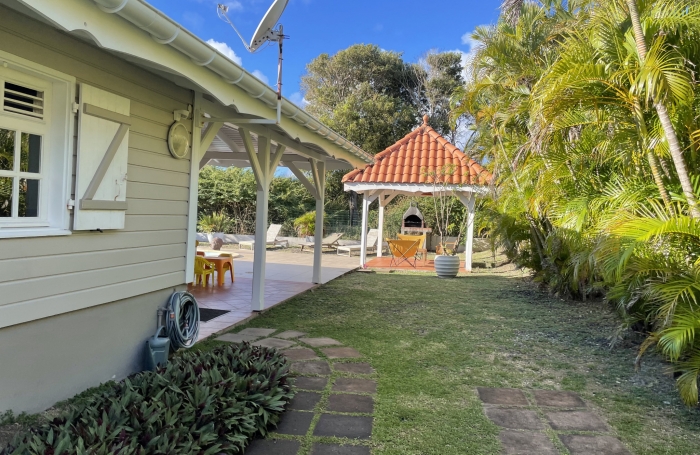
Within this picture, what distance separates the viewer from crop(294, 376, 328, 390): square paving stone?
404 cm

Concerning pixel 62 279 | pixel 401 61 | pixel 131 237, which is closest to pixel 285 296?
pixel 131 237

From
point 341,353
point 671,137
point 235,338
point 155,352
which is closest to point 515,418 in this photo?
point 341,353

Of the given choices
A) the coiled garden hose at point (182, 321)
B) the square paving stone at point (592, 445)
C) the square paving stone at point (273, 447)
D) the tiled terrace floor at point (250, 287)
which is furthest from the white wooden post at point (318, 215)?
the square paving stone at point (592, 445)

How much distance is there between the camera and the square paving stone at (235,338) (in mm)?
5332

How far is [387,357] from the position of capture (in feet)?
16.4

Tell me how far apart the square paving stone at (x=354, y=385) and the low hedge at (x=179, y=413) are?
467 mm

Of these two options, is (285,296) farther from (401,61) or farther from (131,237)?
(401,61)

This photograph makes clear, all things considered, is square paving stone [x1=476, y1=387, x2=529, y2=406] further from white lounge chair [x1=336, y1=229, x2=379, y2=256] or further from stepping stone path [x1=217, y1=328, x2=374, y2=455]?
white lounge chair [x1=336, y1=229, x2=379, y2=256]

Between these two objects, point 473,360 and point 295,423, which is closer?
point 295,423

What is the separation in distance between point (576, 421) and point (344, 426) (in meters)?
1.69

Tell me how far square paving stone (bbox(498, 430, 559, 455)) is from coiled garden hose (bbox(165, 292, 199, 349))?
9.42ft

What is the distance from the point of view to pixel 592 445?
317cm

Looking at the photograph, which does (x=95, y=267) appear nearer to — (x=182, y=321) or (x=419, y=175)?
(x=182, y=321)

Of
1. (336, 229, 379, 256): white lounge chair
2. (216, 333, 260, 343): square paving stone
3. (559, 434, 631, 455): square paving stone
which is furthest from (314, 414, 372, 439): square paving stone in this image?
(336, 229, 379, 256): white lounge chair
